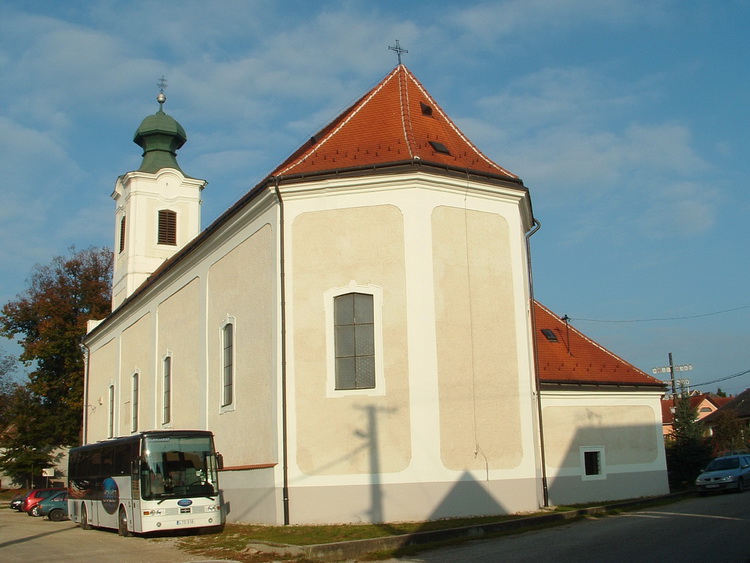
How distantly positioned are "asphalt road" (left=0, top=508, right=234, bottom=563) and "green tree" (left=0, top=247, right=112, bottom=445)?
25601 mm

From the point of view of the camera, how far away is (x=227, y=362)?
73.3 ft

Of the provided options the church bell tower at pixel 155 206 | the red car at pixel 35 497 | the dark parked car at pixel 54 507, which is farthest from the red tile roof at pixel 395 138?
the red car at pixel 35 497

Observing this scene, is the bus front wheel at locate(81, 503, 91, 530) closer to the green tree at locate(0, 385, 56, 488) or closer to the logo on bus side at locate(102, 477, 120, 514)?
the logo on bus side at locate(102, 477, 120, 514)

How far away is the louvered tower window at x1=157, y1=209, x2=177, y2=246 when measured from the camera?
38.0 m

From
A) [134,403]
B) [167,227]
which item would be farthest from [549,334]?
[167,227]

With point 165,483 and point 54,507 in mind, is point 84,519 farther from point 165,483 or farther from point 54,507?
point 54,507

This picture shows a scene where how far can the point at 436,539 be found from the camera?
1412 centimetres

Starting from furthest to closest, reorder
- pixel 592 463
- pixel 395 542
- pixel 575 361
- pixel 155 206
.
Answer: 1. pixel 155 206
2. pixel 575 361
3. pixel 592 463
4. pixel 395 542

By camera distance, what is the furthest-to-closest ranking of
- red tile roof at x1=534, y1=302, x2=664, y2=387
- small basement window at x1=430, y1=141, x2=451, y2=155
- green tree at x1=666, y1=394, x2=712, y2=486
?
1. green tree at x1=666, y1=394, x2=712, y2=486
2. red tile roof at x1=534, y1=302, x2=664, y2=387
3. small basement window at x1=430, y1=141, x2=451, y2=155

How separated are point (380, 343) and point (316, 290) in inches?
80.8

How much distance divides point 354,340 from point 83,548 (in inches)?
292

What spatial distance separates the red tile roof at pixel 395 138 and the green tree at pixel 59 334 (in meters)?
30.9

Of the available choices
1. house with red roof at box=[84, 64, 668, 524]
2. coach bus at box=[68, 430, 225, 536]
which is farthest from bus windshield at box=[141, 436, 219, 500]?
house with red roof at box=[84, 64, 668, 524]

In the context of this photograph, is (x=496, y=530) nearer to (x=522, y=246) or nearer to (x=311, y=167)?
(x=522, y=246)
